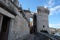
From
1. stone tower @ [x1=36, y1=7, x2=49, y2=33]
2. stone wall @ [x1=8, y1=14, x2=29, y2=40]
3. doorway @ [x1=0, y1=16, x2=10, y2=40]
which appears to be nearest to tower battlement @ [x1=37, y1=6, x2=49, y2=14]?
stone tower @ [x1=36, y1=7, x2=49, y2=33]

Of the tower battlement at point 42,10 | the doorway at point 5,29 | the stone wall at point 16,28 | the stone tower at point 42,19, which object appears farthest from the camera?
the tower battlement at point 42,10

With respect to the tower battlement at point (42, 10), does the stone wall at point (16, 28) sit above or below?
below

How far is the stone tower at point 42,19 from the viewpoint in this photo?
15.1 m

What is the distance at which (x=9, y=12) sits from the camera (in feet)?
13.1

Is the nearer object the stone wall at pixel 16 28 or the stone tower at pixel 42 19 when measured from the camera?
the stone wall at pixel 16 28

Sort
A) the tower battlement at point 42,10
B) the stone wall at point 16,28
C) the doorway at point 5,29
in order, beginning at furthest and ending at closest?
the tower battlement at point 42,10
the stone wall at point 16,28
the doorway at point 5,29

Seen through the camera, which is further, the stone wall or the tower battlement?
the tower battlement

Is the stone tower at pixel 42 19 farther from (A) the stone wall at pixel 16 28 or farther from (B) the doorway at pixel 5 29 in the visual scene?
(B) the doorway at pixel 5 29

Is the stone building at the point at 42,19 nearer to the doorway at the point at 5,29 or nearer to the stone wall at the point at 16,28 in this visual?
the stone wall at the point at 16,28

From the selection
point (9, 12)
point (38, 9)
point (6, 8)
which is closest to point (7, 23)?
point (9, 12)

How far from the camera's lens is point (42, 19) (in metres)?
15.4

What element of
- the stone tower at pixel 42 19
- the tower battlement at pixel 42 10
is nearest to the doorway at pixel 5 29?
the stone tower at pixel 42 19

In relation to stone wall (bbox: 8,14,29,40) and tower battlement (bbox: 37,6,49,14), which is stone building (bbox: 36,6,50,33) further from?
stone wall (bbox: 8,14,29,40)

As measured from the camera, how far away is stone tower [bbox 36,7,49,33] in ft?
49.5
